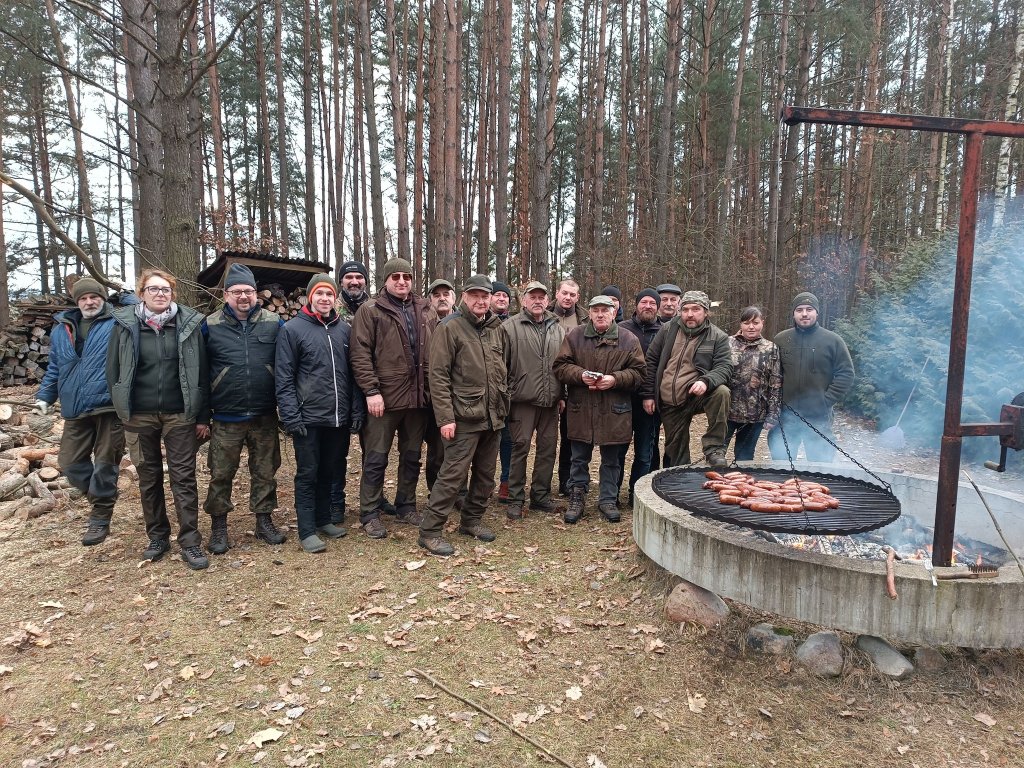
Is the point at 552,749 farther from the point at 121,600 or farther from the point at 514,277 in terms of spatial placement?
the point at 514,277

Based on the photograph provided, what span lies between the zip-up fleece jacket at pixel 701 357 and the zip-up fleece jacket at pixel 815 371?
69cm

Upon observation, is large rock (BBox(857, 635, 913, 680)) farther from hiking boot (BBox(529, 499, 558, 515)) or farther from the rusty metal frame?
hiking boot (BBox(529, 499, 558, 515))

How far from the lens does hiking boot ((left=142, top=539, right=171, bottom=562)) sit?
480 cm

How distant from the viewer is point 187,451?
4.69 meters

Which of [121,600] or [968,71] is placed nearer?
[121,600]

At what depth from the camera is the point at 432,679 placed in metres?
3.33

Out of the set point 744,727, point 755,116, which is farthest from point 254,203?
point 744,727

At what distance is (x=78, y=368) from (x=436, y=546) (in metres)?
3.53

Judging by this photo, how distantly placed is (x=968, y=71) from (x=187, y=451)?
873 inches

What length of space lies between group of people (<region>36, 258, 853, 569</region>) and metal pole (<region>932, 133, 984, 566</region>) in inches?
44.8

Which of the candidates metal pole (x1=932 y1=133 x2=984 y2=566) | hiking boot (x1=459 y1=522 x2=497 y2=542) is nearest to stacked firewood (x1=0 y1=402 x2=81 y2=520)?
hiking boot (x1=459 y1=522 x2=497 y2=542)

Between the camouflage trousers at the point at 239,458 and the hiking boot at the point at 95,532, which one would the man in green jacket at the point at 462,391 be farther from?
the hiking boot at the point at 95,532

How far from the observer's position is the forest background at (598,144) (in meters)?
8.53

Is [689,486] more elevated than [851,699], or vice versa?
[689,486]
